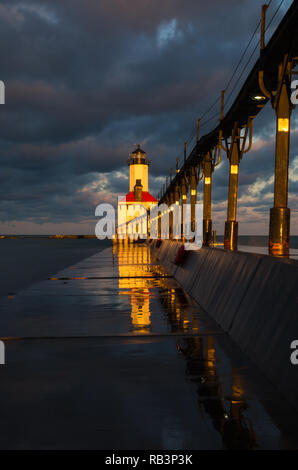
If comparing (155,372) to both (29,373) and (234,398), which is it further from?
(29,373)

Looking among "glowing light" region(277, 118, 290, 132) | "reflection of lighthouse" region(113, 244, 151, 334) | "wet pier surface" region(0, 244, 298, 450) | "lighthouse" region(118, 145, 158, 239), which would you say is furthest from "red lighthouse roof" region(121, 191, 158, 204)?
"wet pier surface" region(0, 244, 298, 450)

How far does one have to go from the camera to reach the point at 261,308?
5.96m

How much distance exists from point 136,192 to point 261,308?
104798 millimetres

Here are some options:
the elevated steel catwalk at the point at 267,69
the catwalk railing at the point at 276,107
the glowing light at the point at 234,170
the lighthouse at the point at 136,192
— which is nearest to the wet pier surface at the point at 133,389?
the catwalk railing at the point at 276,107

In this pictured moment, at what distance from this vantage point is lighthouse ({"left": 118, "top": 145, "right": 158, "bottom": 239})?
110 metres

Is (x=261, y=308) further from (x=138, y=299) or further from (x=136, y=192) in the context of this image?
(x=136, y=192)

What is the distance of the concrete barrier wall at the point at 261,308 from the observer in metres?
4.72

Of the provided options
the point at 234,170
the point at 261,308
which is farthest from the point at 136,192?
the point at 261,308

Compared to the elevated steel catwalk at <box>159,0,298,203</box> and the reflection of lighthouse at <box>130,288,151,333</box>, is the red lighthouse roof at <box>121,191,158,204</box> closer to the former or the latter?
the elevated steel catwalk at <box>159,0,298,203</box>

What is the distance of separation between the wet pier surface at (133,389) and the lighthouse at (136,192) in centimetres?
9996

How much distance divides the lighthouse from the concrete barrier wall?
3894 inches

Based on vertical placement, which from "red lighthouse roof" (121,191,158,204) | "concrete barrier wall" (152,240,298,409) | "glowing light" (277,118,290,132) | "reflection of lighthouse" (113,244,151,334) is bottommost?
"reflection of lighthouse" (113,244,151,334)

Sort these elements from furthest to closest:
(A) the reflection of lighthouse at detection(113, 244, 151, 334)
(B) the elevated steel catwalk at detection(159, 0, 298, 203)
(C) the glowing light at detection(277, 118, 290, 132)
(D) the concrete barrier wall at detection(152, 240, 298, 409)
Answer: (C) the glowing light at detection(277, 118, 290, 132), (B) the elevated steel catwalk at detection(159, 0, 298, 203), (A) the reflection of lighthouse at detection(113, 244, 151, 334), (D) the concrete barrier wall at detection(152, 240, 298, 409)
